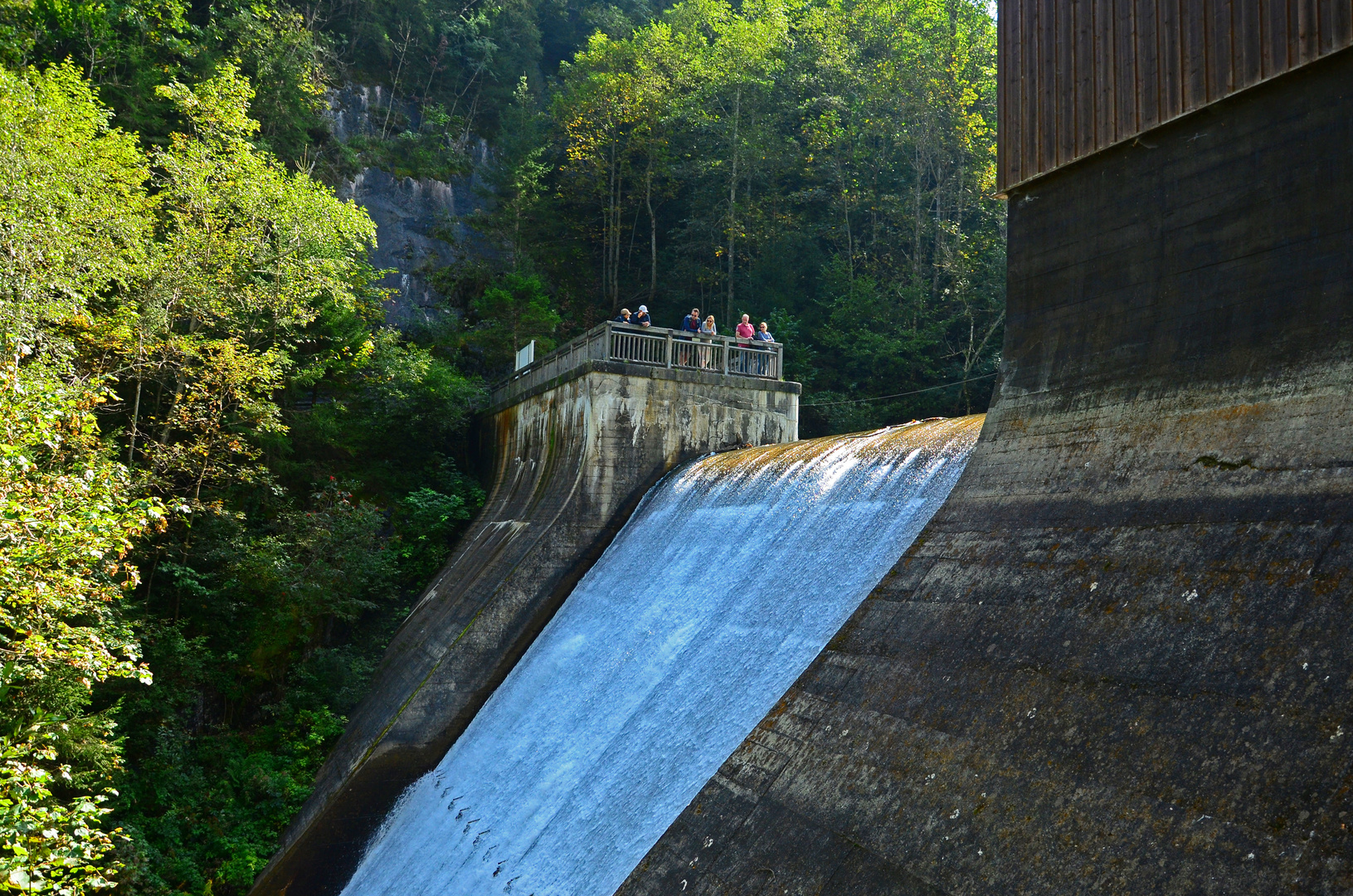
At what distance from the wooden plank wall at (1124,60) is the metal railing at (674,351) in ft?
27.3

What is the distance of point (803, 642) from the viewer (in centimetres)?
817

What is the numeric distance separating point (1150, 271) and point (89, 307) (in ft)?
54.8

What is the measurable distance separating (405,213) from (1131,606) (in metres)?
30.3

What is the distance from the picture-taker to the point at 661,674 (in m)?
9.59

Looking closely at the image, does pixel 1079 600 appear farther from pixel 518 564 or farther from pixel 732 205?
pixel 732 205

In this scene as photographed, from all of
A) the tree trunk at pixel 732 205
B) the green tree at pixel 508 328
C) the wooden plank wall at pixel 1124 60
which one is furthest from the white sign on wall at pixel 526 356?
the wooden plank wall at pixel 1124 60

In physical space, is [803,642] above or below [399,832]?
above

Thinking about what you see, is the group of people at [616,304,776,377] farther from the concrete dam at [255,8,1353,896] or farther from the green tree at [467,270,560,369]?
the green tree at [467,270,560,369]

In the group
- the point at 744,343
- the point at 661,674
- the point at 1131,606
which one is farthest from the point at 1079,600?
the point at 744,343

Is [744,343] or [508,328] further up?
[508,328]

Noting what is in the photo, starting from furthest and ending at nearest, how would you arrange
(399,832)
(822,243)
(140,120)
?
(822,243) → (140,120) → (399,832)

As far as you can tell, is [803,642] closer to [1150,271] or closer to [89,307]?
[1150,271]

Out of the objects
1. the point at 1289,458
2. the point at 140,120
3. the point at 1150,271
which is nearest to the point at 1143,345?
the point at 1150,271

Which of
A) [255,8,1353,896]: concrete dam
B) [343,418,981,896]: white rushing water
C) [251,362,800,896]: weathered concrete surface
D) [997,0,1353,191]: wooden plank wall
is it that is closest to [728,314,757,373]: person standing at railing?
[251,362,800,896]: weathered concrete surface
